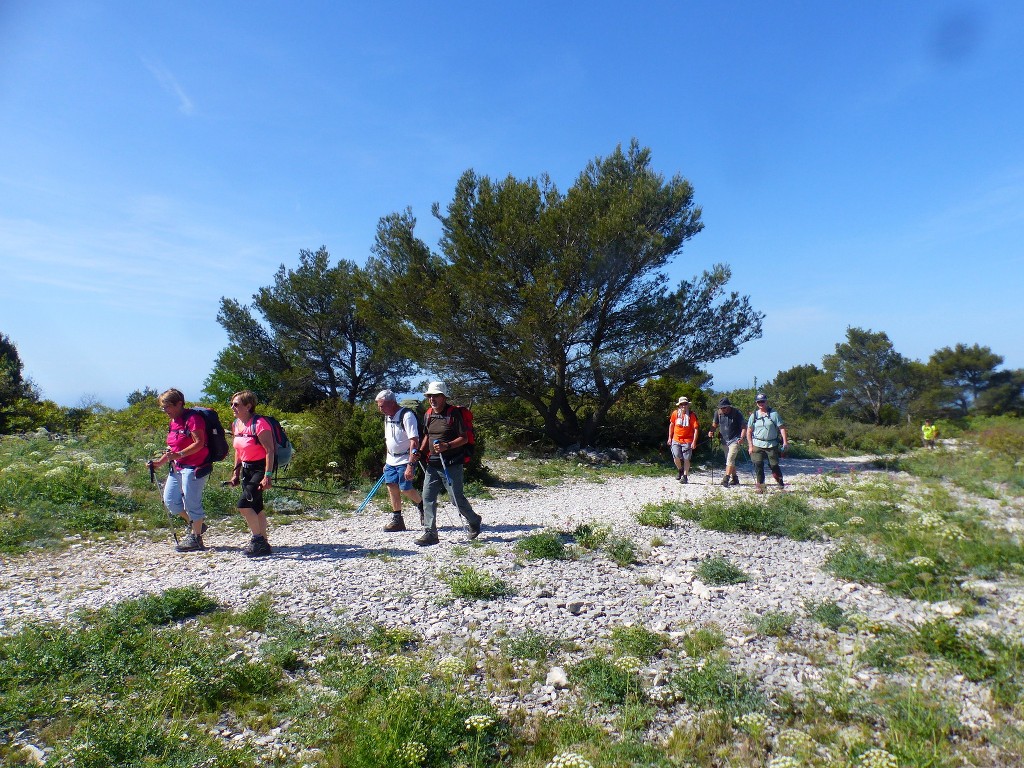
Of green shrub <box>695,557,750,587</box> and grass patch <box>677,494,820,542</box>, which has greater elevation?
grass patch <box>677,494,820,542</box>

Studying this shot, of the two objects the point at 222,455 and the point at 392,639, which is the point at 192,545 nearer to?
the point at 222,455

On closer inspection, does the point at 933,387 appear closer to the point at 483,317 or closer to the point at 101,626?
the point at 483,317

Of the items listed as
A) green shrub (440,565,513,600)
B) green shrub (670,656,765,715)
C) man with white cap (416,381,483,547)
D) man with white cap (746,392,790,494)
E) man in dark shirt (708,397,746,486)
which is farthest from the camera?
man in dark shirt (708,397,746,486)

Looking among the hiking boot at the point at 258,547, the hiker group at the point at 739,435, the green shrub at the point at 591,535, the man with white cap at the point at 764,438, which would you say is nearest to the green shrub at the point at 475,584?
the green shrub at the point at 591,535

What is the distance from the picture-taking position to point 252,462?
6.43 metres

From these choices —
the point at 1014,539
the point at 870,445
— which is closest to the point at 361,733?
the point at 1014,539

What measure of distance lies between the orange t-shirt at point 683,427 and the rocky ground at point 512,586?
4.61 m

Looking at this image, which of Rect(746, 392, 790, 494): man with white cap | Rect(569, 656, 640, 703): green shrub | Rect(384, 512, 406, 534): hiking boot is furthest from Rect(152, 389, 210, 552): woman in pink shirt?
Rect(746, 392, 790, 494): man with white cap

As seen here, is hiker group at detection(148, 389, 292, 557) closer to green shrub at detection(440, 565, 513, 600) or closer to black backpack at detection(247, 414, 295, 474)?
black backpack at detection(247, 414, 295, 474)

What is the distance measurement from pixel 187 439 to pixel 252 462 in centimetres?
79

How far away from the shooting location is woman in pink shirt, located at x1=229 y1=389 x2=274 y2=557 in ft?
20.9

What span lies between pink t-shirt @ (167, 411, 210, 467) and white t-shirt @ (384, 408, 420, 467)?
6.16 feet

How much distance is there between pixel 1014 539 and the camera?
6168 mm

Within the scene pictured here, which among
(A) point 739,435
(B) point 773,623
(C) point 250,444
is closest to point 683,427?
(A) point 739,435
